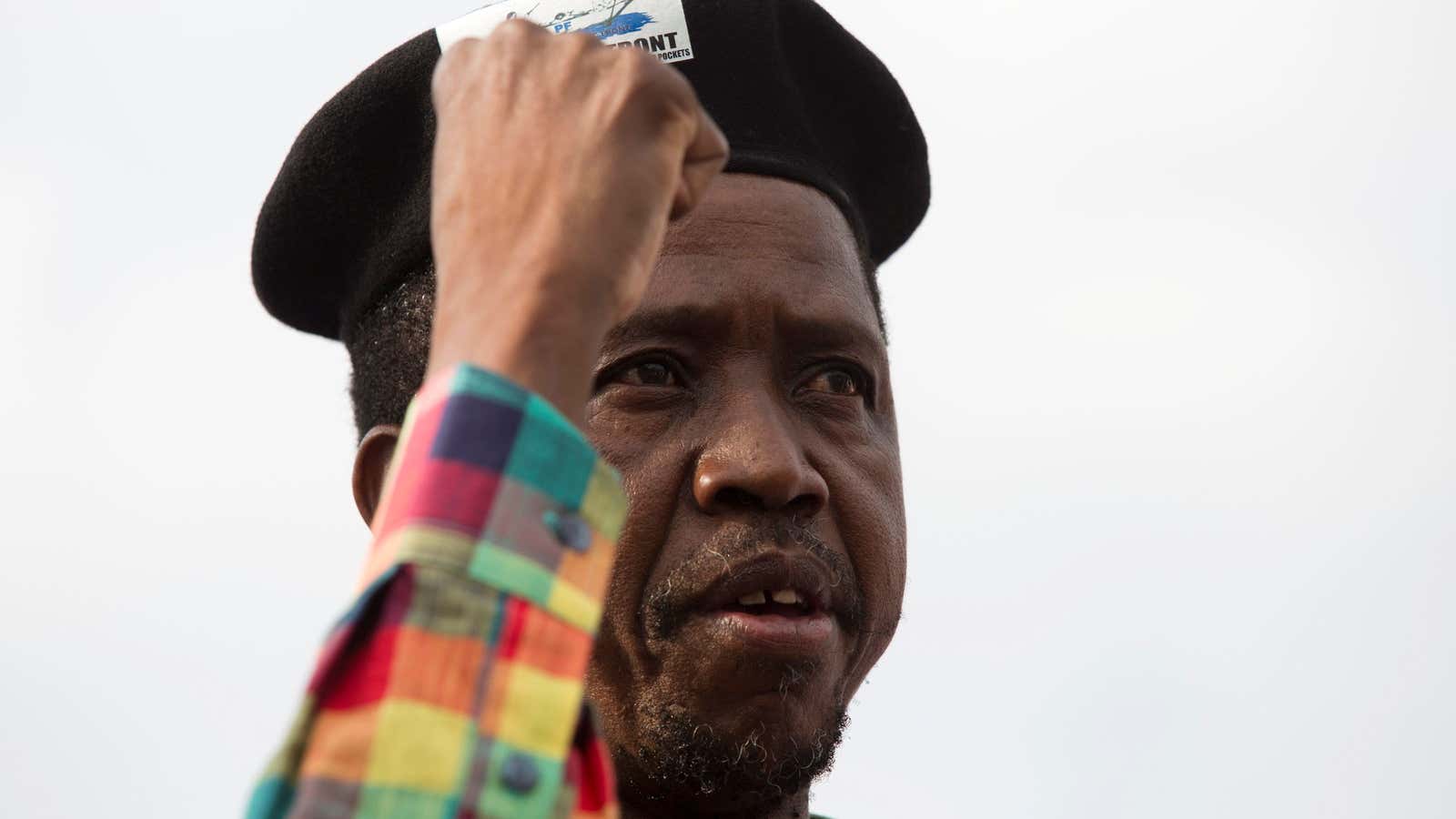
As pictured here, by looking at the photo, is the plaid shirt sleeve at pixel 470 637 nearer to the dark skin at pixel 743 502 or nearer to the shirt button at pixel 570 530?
the shirt button at pixel 570 530

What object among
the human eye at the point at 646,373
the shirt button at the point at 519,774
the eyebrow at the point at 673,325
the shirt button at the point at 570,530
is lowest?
the shirt button at the point at 519,774

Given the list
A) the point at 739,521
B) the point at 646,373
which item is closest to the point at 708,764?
the point at 739,521

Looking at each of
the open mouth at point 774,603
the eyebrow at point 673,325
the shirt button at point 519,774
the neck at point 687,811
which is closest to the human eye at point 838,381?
the eyebrow at point 673,325

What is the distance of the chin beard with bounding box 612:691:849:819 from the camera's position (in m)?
3.69

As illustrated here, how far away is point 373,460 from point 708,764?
1145 mm

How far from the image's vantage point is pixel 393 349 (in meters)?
4.38

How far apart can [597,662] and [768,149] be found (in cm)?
129

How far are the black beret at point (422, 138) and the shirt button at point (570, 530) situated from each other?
229cm

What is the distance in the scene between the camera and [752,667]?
12.1 feet

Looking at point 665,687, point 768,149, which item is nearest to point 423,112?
point 768,149

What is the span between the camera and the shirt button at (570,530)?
2.12 metres

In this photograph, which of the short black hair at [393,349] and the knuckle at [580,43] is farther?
the short black hair at [393,349]

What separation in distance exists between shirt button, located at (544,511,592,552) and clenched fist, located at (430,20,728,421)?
12 centimetres

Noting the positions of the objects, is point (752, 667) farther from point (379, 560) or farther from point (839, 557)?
point (379, 560)
